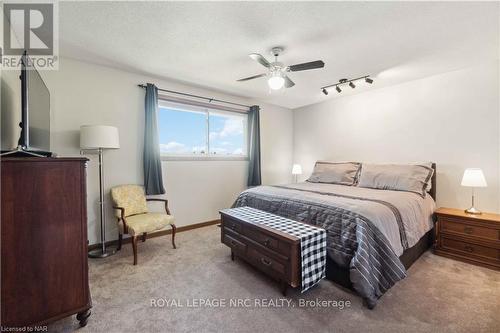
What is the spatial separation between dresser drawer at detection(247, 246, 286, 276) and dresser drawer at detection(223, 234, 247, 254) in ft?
0.31

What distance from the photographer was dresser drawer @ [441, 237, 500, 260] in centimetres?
237

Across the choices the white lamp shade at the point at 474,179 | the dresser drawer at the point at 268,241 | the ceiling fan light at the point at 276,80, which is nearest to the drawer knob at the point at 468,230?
the white lamp shade at the point at 474,179

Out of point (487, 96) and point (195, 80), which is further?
point (195, 80)

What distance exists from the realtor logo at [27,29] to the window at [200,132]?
1459mm

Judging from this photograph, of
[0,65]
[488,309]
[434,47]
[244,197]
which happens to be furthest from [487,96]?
[0,65]

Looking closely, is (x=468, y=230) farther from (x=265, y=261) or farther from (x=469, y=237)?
(x=265, y=261)

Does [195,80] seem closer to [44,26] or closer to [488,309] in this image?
[44,26]

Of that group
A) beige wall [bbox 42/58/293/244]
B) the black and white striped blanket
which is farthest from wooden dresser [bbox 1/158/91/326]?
beige wall [bbox 42/58/293/244]

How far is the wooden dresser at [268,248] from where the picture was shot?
180 cm

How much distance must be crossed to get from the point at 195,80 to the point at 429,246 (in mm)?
3985

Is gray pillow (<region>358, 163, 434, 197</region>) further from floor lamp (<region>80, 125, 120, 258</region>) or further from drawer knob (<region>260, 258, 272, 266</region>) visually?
floor lamp (<region>80, 125, 120, 258</region>)

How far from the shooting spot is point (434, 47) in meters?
2.41

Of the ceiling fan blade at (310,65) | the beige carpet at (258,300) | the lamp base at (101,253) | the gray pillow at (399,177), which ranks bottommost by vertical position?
the beige carpet at (258,300)

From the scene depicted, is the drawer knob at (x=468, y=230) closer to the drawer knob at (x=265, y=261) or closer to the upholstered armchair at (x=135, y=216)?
the drawer knob at (x=265, y=261)
